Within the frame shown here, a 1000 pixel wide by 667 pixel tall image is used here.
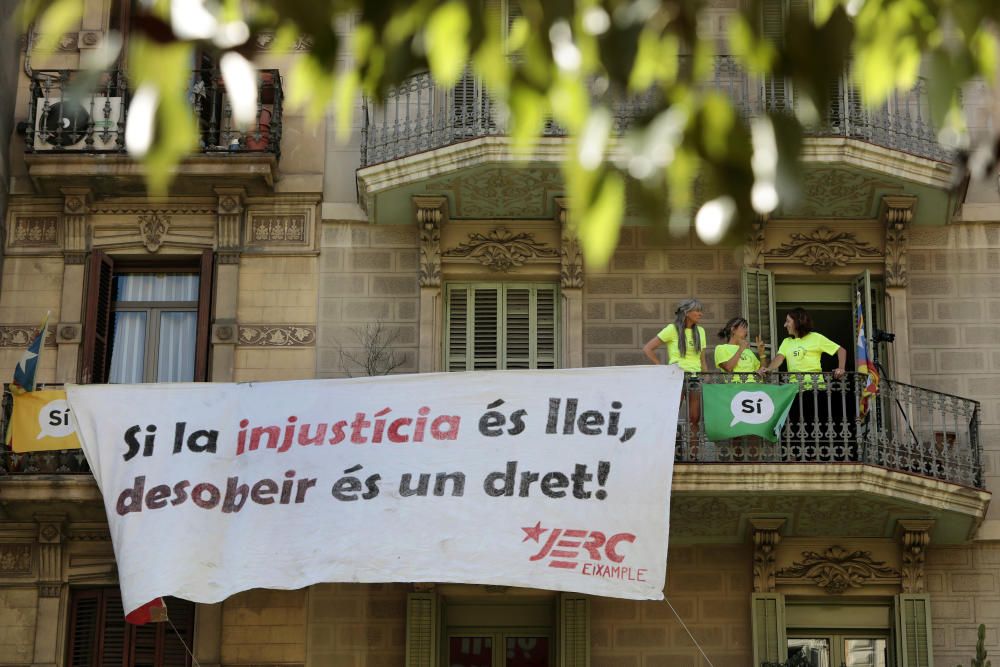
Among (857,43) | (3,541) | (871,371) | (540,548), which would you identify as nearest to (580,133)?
(857,43)

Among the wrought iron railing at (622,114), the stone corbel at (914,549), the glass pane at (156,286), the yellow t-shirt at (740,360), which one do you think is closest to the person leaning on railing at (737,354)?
the yellow t-shirt at (740,360)

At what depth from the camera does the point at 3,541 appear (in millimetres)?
17312

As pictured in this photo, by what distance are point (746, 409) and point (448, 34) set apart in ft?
34.7

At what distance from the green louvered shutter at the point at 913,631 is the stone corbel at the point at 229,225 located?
7.00 meters

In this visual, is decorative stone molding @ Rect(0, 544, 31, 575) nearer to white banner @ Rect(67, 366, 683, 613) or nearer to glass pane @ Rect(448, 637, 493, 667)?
white banner @ Rect(67, 366, 683, 613)

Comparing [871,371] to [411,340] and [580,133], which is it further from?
[580,133]

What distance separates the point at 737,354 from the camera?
55.4 ft

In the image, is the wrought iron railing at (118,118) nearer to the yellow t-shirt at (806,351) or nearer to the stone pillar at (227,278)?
the stone pillar at (227,278)

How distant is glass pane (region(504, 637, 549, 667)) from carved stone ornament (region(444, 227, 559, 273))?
351 centimetres

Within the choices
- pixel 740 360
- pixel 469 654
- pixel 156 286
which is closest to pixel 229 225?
pixel 156 286

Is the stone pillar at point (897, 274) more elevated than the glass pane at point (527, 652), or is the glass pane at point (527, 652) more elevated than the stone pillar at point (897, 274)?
the stone pillar at point (897, 274)

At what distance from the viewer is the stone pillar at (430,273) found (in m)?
17.9

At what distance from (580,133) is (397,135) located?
12.1 metres

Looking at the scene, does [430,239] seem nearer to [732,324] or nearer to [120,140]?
[732,324]
